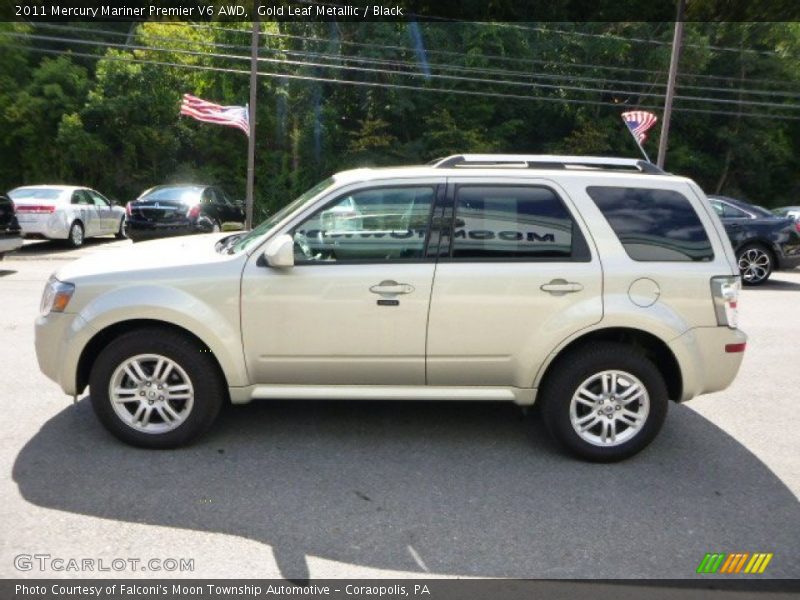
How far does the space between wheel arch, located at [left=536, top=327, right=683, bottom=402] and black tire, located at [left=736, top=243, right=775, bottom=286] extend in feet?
30.9

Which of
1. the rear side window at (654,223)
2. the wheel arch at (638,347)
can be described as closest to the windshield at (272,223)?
the rear side window at (654,223)

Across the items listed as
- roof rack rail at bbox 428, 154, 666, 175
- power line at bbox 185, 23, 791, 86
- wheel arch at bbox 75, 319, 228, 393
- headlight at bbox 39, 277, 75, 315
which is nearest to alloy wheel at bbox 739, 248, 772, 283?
roof rack rail at bbox 428, 154, 666, 175

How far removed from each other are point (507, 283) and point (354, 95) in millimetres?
29222

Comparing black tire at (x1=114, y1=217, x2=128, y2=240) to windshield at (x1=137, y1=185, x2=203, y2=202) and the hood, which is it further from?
the hood

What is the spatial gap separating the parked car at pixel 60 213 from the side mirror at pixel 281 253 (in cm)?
1322

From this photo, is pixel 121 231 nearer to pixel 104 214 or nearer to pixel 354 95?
pixel 104 214

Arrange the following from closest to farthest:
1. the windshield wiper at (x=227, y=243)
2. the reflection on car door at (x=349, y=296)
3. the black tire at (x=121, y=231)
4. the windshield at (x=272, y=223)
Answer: the reflection on car door at (x=349, y=296)
the windshield at (x=272, y=223)
the windshield wiper at (x=227, y=243)
the black tire at (x=121, y=231)

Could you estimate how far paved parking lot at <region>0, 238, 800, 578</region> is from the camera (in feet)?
10.6

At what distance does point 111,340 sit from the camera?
4.34 metres

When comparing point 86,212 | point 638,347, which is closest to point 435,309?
point 638,347

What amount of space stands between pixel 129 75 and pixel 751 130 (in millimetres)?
28934

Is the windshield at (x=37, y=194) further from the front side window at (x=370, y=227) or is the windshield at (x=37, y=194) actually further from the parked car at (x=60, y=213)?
the front side window at (x=370, y=227)

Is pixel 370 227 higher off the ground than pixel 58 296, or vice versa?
pixel 370 227

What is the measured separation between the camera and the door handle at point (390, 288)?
13.7 feet
